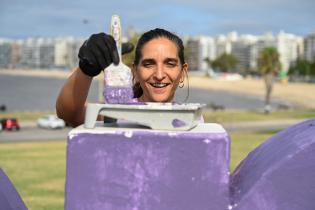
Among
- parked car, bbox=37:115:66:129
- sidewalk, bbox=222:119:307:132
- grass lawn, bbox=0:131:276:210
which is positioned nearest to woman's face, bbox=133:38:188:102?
grass lawn, bbox=0:131:276:210

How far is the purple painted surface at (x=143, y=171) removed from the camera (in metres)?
2.29

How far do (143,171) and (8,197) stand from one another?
2.61 ft

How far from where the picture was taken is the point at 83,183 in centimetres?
231

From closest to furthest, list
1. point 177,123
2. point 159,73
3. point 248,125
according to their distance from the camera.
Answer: point 177,123
point 159,73
point 248,125

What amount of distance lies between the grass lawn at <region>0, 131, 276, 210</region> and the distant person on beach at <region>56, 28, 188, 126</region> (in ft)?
22.5

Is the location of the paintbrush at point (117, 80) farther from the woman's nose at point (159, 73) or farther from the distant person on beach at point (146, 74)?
the woman's nose at point (159, 73)

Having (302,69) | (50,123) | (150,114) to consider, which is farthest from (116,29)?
(302,69)

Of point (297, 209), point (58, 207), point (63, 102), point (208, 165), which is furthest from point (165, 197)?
point (58, 207)

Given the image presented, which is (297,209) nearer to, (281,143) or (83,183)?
A: (281,143)

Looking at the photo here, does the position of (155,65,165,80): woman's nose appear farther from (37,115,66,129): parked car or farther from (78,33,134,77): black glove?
(37,115,66,129): parked car

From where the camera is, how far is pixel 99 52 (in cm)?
238

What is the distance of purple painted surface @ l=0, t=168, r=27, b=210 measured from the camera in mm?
2623

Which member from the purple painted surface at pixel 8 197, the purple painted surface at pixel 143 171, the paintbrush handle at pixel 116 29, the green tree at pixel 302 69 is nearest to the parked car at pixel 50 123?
the purple painted surface at pixel 8 197

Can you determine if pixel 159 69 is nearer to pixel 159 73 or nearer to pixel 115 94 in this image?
pixel 159 73
